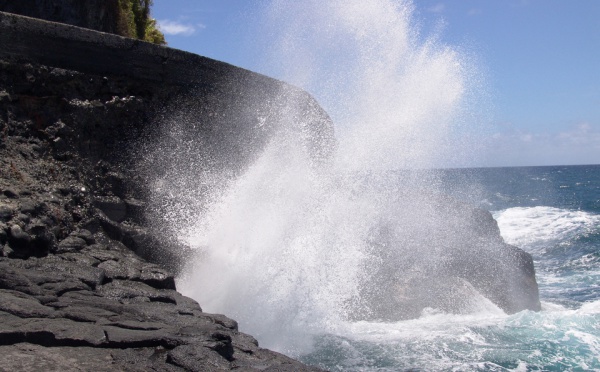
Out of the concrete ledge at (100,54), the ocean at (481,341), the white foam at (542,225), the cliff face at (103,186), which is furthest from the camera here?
the white foam at (542,225)

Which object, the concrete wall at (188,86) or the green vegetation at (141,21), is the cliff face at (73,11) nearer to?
the green vegetation at (141,21)

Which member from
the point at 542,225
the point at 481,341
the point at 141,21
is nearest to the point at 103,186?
the point at 481,341

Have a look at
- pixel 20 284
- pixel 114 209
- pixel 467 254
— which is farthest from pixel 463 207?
pixel 20 284

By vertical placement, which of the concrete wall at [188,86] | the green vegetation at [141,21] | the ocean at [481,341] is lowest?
the ocean at [481,341]

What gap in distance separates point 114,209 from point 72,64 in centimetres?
168

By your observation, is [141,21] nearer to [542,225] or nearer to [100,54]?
[100,54]

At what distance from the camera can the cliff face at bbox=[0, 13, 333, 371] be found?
3943mm

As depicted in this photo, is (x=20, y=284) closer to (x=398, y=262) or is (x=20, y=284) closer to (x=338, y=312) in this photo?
(x=338, y=312)

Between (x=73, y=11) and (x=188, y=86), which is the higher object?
(x=73, y=11)

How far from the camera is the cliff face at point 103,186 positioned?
12.9ft

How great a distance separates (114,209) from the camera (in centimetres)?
686

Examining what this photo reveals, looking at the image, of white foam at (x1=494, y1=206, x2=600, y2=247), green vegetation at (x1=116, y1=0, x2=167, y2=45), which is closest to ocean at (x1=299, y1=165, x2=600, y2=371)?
green vegetation at (x1=116, y1=0, x2=167, y2=45)

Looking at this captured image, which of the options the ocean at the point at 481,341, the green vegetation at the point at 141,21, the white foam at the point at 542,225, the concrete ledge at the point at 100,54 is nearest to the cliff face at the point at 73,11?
the green vegetation at the point at 141,21

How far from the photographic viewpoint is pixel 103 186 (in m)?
6.93
